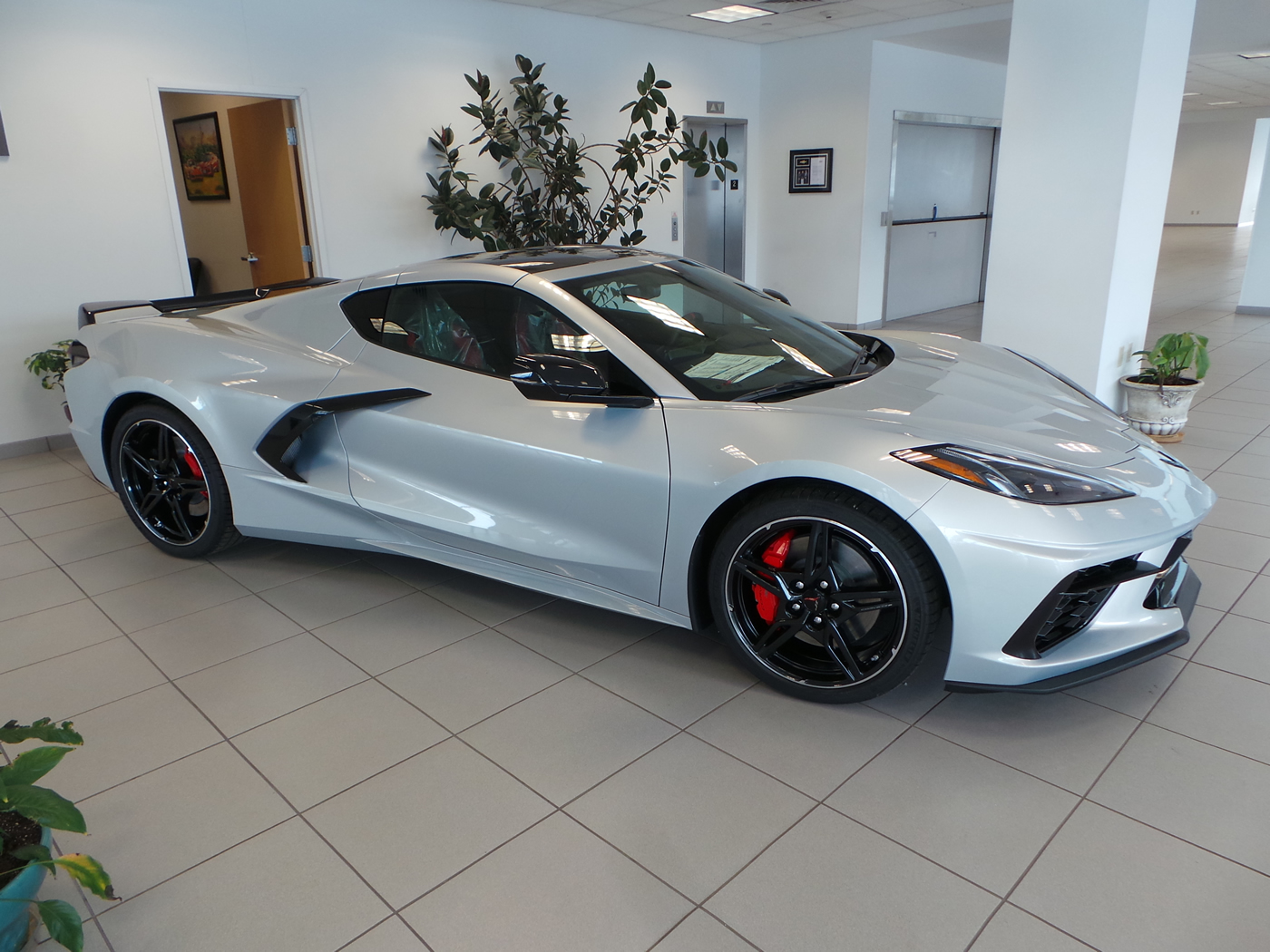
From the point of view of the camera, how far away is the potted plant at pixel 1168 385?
15.3 ft

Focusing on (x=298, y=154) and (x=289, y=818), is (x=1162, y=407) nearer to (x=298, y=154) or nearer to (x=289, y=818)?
(x=289, y=818)

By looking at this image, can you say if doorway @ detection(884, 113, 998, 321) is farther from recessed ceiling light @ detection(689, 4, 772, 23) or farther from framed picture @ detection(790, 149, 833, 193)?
recessed ceiling light @ detection(689, 4, 772, 23)

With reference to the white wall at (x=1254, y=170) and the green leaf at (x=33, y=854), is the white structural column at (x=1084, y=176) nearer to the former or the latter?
the green leaf at (x=33, y=854)

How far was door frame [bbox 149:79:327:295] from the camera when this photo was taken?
5000mm

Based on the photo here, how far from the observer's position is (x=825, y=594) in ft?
7.08

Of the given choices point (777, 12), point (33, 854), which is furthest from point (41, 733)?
point (777, 12)

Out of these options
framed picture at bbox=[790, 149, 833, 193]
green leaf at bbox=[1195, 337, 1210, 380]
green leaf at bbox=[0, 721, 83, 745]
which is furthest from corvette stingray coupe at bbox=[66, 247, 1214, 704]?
framed picture at bbox=[790, 149, 833, 193]

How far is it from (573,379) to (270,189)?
4.76 meters

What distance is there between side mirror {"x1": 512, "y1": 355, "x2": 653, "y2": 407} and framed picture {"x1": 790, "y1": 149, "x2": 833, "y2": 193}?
21.7ft

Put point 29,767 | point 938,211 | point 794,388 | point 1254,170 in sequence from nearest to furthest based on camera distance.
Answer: point 29,767 → point 794,388 → point 938,211 → point 1254,170

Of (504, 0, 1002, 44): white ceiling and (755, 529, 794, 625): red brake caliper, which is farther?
(504, 0, 1002, 44): white ceiling

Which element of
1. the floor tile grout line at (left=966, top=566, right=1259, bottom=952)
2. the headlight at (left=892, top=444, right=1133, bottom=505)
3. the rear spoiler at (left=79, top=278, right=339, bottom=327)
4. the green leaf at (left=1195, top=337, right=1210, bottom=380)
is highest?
the rear spoiler at (left=79, top=278, right=339, bottom=327)

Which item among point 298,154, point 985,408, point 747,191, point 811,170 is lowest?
point 985,408

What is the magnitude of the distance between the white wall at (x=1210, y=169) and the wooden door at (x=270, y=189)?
2371 cm
